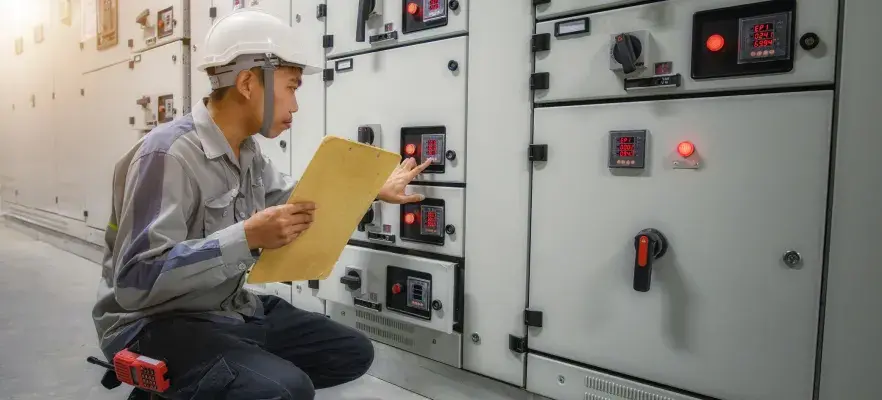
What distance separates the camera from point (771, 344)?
124 centimetres

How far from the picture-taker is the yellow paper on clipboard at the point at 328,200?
1.27 m

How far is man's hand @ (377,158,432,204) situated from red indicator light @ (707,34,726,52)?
3.00 ft

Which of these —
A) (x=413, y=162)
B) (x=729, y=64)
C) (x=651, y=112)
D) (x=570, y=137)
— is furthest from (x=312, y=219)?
(x=729, y=64)

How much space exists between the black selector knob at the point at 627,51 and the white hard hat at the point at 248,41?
0.87 metres

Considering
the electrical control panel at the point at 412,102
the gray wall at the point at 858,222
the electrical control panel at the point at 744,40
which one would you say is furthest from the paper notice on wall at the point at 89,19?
the gray wall at the point at 858,222

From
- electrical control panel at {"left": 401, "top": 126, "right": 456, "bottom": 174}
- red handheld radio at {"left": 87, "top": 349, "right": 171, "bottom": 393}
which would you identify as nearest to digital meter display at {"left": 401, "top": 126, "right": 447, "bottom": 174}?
electrical control panel at {"left": 401, "top": 126, "right": 456, "bottom": 174}

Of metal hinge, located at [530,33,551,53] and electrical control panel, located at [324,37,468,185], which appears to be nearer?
metal hinge, located at [530,33,551,53]

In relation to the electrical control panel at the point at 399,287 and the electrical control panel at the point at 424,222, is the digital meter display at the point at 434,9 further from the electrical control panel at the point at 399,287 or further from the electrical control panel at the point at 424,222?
the electrical control panel at the point at 399,287

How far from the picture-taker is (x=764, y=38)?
1217mm

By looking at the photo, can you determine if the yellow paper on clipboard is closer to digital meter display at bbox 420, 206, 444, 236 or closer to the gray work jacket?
the gray work jacket

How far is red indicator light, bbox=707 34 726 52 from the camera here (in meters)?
1.27

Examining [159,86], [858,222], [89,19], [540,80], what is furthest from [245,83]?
[89,19]

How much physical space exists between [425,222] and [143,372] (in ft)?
3.17

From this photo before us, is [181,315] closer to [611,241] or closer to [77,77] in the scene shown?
[611,241]
